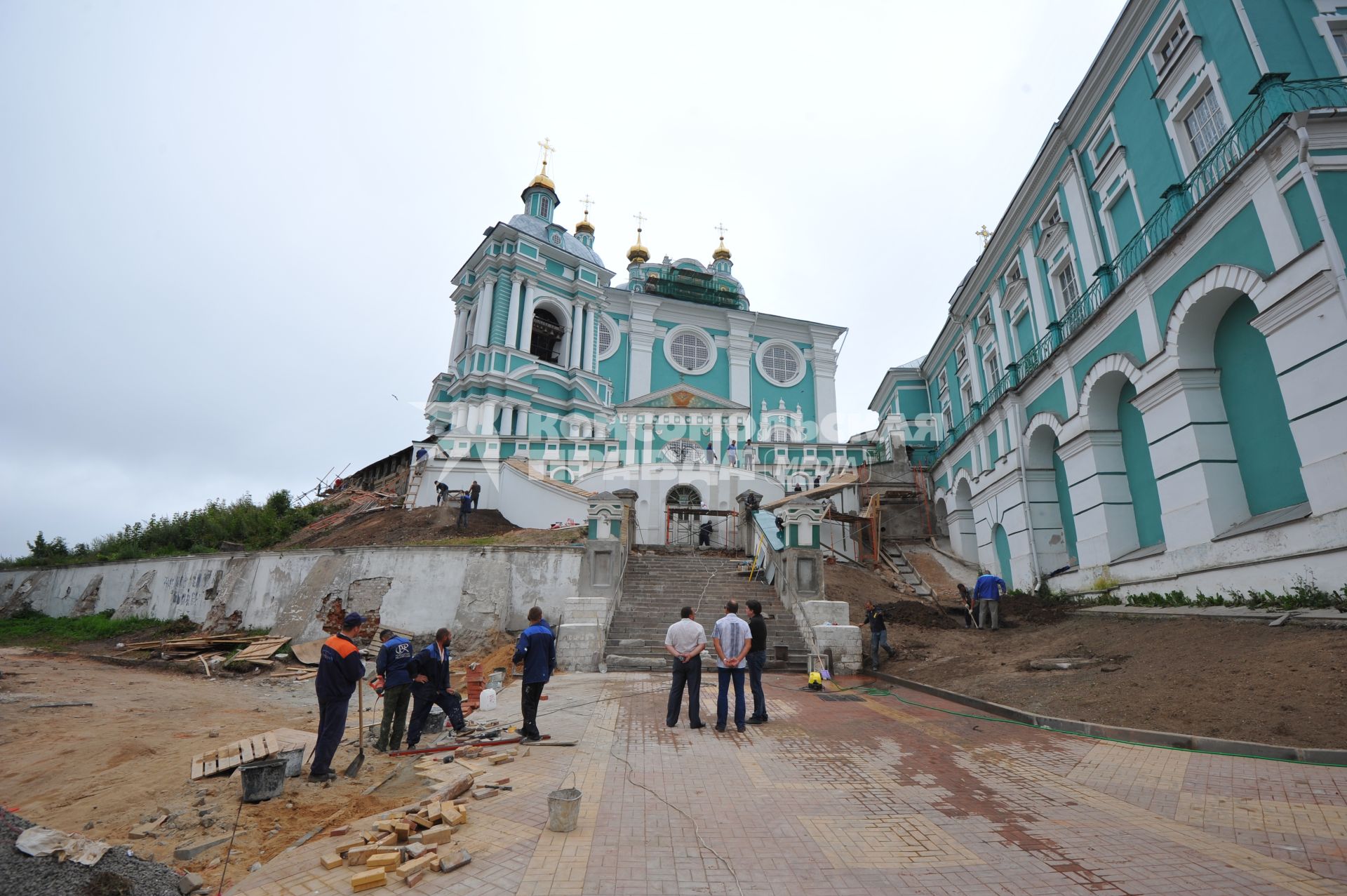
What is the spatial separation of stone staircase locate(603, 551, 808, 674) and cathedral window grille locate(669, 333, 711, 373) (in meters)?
23.2

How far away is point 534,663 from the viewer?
6988 mm

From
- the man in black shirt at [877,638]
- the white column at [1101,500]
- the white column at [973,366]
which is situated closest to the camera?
the man in black shirt at [877,638]

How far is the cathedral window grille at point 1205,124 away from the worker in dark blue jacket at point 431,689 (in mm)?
15307

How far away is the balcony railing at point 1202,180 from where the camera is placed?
9703mm

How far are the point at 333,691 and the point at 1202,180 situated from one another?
15630mm

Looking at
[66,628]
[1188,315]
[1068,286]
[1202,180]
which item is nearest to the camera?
[1188,315]

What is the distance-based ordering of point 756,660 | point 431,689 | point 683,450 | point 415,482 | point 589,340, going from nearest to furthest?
point 431,689
point 756,660
point 415,482
point 683,450
point 589,340

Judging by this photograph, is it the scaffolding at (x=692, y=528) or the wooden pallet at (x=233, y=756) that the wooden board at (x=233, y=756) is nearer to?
the wooden pallet at (x=233, y=756)

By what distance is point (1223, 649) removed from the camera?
7754 millimetres

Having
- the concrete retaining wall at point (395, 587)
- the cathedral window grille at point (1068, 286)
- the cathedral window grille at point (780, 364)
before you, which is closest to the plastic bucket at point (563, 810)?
the concrete retaining wall at point (395, 587)

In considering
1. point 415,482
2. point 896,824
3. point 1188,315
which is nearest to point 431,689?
point 896,824

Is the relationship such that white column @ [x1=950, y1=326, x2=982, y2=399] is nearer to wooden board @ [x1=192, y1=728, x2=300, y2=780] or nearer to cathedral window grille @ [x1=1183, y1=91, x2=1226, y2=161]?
cathedral window grille @ [x1=1183, y1=91, x2=1226, y2=161]

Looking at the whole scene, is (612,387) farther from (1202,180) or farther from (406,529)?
(1202,180)

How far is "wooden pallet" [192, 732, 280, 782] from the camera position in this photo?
5.39 meters
